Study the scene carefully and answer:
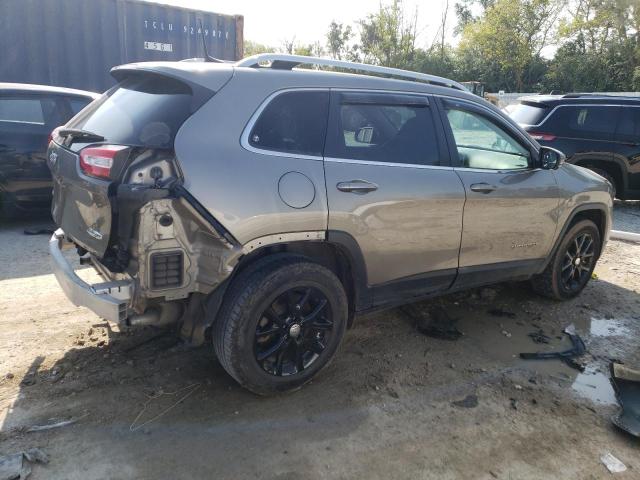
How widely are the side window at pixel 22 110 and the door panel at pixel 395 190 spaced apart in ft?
15.8

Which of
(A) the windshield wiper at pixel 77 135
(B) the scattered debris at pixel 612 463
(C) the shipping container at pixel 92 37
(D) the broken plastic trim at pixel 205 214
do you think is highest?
(C) the shipping container at pixel 92 37

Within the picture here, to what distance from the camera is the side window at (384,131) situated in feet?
10.5

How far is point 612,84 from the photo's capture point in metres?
27.2

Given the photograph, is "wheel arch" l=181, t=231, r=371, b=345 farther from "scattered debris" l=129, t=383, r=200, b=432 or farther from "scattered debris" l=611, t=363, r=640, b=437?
"scattered debris" l=611, t=363, r=640, b=437

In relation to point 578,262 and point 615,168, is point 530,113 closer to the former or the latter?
point 615,168

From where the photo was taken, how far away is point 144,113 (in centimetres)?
284

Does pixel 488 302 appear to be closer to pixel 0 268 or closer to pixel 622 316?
pixel 622 316

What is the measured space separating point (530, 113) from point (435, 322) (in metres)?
6.00

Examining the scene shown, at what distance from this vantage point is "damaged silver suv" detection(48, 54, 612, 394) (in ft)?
8.75

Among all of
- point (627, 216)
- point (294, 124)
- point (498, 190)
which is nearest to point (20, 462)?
point (294, 124)

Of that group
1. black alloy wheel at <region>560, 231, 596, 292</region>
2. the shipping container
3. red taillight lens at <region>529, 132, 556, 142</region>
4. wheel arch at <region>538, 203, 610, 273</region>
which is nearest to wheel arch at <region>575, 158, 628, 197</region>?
red taillight lens at <region>529, 132, 556, 142</region>

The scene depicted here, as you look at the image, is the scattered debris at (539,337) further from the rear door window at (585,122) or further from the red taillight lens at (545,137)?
the rear door window at (585,122)

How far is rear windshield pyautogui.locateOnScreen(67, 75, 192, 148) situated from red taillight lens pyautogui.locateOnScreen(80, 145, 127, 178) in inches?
4.0

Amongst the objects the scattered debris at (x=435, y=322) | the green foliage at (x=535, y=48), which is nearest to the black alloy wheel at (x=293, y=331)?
→ the scattered debris at (x=435, y=322)
